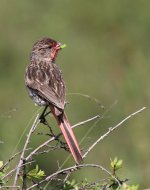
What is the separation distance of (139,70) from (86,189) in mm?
5069

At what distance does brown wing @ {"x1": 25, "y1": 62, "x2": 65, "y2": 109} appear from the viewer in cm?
691

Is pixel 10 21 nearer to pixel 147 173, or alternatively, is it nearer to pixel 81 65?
pixel 81 65

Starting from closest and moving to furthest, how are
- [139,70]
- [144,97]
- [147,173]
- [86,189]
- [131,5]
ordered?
[86,189] → [147,173] → [144,97] → [139,70] → [131,5]

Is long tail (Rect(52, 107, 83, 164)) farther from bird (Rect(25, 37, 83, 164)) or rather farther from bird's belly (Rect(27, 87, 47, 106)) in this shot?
bird's belly (Rect(27, 87, 47, 106))

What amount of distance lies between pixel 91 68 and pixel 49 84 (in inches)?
150

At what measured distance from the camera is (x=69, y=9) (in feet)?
39.5

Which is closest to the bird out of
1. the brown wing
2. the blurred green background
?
the brown wing

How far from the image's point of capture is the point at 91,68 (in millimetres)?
11031

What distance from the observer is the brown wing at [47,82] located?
6.91m

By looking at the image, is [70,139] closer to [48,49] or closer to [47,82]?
[47,82]

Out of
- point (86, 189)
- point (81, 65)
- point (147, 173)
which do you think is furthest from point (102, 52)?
point (86, 189)

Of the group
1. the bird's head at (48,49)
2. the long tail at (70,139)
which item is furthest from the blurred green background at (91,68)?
the long tail at (70,139)

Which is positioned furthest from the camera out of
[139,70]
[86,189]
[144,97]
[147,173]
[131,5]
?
[131,5]

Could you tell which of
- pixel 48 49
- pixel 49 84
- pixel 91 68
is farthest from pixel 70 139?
pixel 91 68
